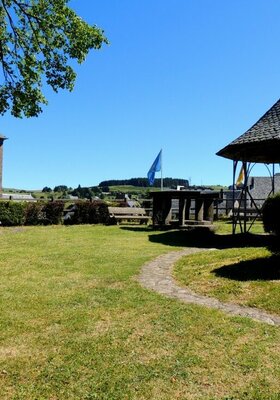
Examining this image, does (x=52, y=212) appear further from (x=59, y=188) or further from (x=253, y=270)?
(x=59, y=188)

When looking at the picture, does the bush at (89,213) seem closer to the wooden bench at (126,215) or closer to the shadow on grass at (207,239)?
the wooden bench at (126,215)

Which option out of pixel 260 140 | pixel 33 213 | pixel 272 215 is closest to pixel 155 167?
pixel 33 213

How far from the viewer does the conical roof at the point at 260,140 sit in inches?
555

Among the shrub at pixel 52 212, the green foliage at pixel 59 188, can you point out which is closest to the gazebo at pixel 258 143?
the shrub at pixel 52 212

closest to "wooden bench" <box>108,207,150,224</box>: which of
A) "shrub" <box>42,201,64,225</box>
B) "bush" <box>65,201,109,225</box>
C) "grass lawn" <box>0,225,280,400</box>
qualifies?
"bush" <box>65,201,109,225</box>

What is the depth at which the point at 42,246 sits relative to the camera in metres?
13.0

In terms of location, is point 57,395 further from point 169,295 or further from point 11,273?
point 11,273

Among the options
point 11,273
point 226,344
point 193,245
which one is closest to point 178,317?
point 226,344

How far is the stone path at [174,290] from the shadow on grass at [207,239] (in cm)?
286

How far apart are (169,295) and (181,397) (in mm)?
3421

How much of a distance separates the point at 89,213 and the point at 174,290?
16.0m

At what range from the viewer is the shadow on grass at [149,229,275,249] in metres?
13.3

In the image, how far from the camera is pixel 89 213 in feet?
75.5

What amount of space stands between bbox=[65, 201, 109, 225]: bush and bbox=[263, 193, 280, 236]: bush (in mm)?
14257
